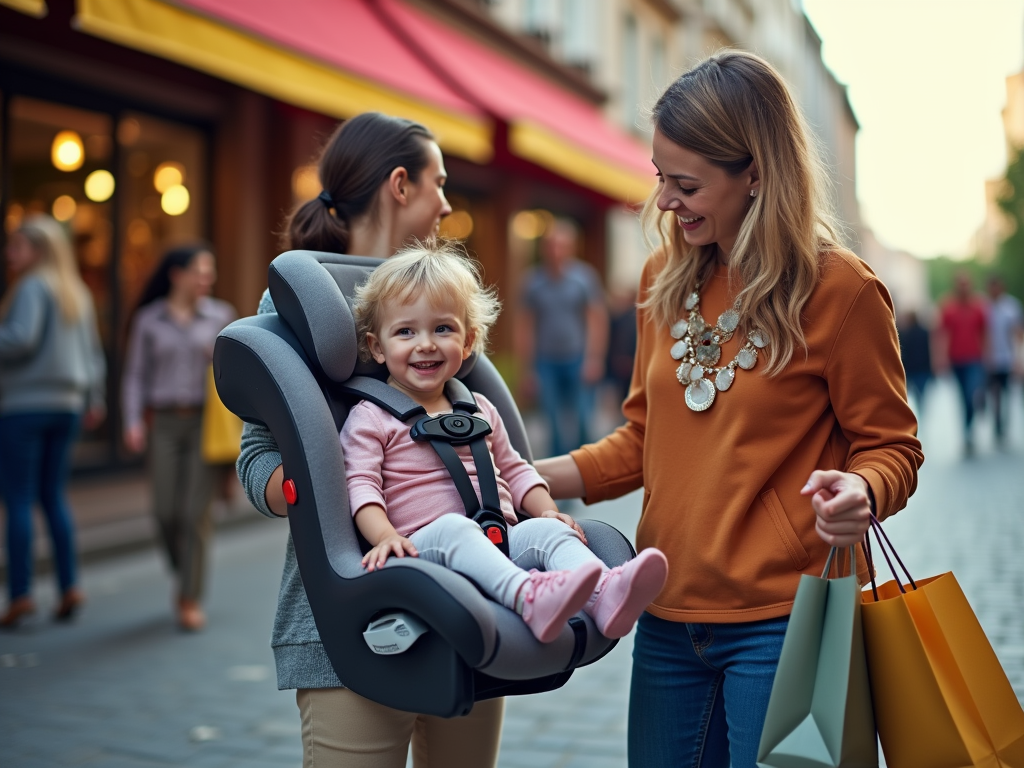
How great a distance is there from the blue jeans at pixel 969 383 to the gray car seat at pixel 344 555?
12.3 m

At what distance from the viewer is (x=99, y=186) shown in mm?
9055

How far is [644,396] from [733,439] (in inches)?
16.9

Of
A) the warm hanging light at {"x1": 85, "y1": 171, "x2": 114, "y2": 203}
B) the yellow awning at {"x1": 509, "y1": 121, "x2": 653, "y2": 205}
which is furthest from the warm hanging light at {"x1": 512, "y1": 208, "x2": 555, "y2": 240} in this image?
the warm hanging light at {"x1": 85, "y1": 171, "x2": 114, "y2": 203}

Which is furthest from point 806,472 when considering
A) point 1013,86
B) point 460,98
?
point 1013,86

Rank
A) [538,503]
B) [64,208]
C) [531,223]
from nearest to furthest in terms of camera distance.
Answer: [538,503]
[64,208]
[531,223]

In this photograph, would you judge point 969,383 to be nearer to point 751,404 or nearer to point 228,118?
point 228,118

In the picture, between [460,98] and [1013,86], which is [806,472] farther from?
[1013,86]

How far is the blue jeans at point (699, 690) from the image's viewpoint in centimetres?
A: 214

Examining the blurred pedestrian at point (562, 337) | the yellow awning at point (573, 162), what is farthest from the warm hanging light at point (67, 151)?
the yellow awning at point (573, 162)

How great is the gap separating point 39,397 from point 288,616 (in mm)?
4210

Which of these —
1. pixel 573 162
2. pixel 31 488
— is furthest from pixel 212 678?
pixel 573 162

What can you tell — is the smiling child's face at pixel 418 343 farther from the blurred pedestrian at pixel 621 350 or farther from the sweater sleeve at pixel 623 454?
the blurred pedestrian at pixel 621 350

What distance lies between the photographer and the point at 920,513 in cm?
854

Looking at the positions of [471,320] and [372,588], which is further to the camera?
[471,320]
